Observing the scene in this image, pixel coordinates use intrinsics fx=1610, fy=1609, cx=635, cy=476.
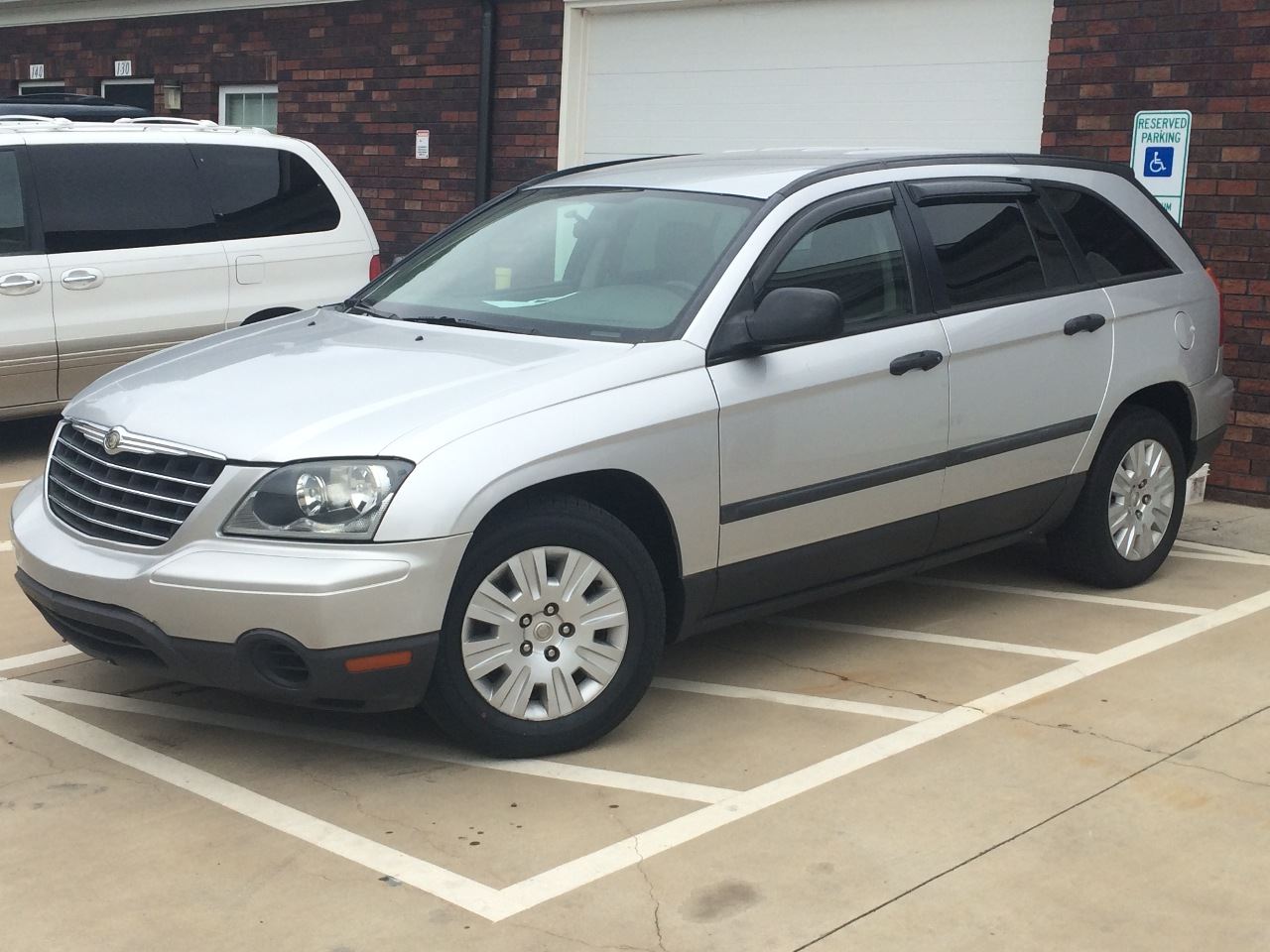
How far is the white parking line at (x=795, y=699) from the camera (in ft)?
16.4

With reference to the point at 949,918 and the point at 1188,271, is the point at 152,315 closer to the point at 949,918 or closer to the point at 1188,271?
the point at 1188,271

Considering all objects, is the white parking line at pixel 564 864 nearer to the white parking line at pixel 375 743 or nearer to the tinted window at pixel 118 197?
the white parking line at pixel 375 743

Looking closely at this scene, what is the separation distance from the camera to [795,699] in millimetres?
5156

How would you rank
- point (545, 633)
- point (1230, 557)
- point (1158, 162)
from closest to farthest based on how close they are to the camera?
point (545, 633), point (1230, 557), point (1158, 162)

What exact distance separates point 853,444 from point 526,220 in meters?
1.52

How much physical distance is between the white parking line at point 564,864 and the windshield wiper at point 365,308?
163cm

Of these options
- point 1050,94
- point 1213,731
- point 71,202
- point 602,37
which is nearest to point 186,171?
point 71,202

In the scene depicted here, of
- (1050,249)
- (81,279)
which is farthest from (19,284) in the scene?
(1050,249)

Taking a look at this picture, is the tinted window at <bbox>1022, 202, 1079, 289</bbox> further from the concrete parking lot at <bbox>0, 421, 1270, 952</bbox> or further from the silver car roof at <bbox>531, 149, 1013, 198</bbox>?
the concrete parking lot at <bbox>0, 421, 1270, 952</bbox>

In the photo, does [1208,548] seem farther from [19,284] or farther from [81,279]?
[19,284]

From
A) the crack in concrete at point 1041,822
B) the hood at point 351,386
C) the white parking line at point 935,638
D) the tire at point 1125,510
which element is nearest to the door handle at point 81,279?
the hood at point 351,386

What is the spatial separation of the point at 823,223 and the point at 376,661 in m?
2.16

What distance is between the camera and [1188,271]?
6.61 m

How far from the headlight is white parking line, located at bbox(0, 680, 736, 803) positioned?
33.1 inches
